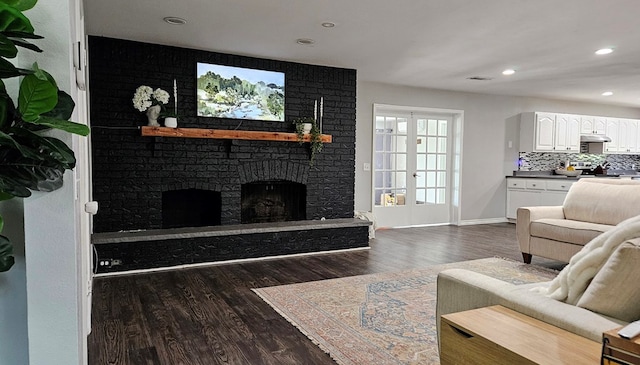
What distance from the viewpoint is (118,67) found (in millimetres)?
4352

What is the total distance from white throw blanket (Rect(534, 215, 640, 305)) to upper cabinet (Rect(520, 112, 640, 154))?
6682 millimetres

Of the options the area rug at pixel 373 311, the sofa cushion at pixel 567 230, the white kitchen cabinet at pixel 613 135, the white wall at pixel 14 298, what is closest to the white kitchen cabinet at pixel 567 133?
the white kitchen cabinet at pixel 613 135

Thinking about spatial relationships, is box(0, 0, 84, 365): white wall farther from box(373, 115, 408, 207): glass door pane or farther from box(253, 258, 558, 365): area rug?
box(373, 115, 408, 207): glass door pane

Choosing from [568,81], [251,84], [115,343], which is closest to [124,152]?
[251,84]

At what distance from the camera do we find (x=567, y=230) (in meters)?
4.16

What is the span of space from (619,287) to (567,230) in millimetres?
3049

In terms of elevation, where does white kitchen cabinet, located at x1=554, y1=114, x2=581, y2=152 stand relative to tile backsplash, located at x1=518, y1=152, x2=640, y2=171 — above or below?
above

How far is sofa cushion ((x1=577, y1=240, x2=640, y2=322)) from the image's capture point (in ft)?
4.65

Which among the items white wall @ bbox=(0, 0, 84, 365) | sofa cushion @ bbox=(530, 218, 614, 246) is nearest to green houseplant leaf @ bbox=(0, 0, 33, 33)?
white wall @ bbox=(0, 0, 84, 365)

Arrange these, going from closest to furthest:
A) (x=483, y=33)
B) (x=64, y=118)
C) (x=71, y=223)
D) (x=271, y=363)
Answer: (x=64, y=118) < (x=71, y=223) < (x=271, y=363) < (x=483, y=33)

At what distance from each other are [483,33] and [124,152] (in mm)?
3714

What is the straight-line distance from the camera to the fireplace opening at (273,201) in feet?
17.3

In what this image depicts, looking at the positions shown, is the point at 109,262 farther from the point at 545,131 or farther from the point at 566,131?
the point at 566,131

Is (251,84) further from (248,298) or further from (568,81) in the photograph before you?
(568,81)
